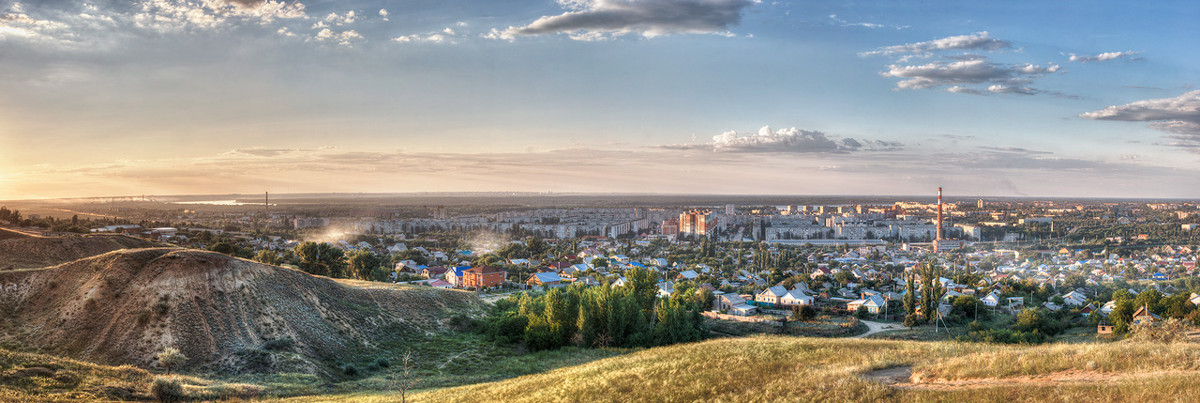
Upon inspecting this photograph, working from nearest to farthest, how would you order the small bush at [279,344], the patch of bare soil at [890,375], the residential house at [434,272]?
the patch of bare soil at [890,375]
the small bush at [279,344]
the residential house at [434,272]

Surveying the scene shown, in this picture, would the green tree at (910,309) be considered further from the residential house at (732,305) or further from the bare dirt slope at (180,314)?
the bare dirt slope at (180,314)

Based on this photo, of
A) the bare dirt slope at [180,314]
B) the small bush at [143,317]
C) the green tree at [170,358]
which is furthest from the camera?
the small bush at [143,317]

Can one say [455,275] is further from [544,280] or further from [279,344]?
[279,344]

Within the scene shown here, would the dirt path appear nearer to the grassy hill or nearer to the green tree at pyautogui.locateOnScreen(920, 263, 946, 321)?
the grassy hill

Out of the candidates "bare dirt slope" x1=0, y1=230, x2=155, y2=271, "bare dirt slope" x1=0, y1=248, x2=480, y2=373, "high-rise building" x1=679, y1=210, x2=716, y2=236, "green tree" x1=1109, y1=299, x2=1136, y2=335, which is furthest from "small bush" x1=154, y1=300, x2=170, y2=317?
"high-rise building" x1=679, y1=210, x2=716, y2=236

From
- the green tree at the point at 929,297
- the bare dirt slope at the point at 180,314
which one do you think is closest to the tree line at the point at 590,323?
the bare dirt slope at the point at 180,314

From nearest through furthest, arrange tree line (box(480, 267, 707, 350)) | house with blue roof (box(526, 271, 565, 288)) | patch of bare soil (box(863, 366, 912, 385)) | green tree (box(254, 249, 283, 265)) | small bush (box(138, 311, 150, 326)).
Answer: patch of bare soil (box(863, 366, 912, 385)), small bush (box(138, 311, 150, 326)), tree line (box(480, 267, 707, 350)), green tree (box(254, 249, 283, 265)), house with blue roof (box(526, 271, 565, 288))
